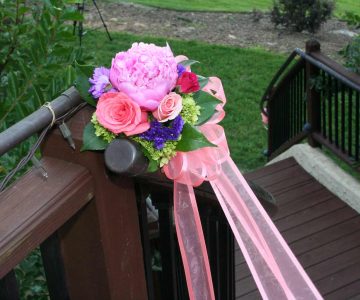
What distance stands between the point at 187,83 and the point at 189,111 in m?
0.07

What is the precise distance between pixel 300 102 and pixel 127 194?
4.41 meters

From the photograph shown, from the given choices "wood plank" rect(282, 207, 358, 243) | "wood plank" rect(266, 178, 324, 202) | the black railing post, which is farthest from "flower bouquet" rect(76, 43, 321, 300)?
"wood plank" rect(266, 178, 324, 202)

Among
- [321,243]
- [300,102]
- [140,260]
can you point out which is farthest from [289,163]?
[140,260]

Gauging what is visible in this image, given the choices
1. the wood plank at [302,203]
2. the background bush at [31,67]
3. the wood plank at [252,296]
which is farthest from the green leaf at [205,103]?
the wood plank at [302,203]

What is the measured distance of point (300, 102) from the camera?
18.7ft

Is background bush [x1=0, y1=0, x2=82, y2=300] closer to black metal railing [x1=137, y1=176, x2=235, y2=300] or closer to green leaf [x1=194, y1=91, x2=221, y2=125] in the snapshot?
black metal railing [x1=137, y1=176, x2=235, y2=300]

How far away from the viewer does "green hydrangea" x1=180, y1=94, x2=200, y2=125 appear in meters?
1.39

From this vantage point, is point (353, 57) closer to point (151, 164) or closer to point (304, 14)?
point (151, 164)

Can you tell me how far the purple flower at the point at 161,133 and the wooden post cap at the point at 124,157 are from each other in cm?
4

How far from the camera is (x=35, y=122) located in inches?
51.9

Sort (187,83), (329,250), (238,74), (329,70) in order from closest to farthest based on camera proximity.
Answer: (187,83)
(329,250)
(329,70)
(238,74)

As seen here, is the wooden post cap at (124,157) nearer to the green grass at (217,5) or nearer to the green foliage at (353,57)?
the green foliage at (353,57)

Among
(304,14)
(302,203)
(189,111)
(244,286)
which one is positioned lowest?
(304,14)

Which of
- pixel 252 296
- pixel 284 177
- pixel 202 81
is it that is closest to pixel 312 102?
pixel 284 177
